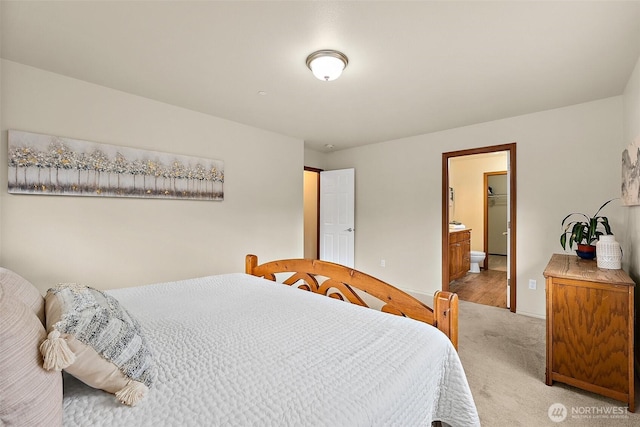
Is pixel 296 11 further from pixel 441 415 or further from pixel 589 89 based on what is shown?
pixel 589 89

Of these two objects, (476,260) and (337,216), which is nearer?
(337,216)

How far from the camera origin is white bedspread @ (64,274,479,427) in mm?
805

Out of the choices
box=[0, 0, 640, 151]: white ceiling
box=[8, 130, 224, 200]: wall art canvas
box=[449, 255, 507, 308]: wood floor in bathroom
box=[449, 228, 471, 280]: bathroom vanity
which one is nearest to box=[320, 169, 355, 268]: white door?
box=[449, 228, 471, 280]: bathroom vanity

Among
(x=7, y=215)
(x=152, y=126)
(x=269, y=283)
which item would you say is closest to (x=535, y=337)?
(x=269, y=283)

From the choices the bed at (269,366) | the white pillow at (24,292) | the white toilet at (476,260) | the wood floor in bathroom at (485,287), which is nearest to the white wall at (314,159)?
the wood floor in bathroom at (485,287)

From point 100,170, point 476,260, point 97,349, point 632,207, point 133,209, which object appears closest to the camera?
point 97,349

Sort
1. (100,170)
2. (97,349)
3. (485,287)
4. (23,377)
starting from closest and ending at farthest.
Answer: (23,377), (97,349), (100,170), (485,287)

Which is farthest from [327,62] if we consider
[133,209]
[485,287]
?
[485,287]

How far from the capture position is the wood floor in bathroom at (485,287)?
12.9 ft

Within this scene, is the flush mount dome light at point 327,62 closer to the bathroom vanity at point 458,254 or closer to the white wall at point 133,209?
the white wall at point 133,209

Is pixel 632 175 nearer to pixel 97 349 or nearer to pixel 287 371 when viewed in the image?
pixel 287 371

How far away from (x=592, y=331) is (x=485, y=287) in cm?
286

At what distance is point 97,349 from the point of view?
2.76ft

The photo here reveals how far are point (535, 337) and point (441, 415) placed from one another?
2.20m
